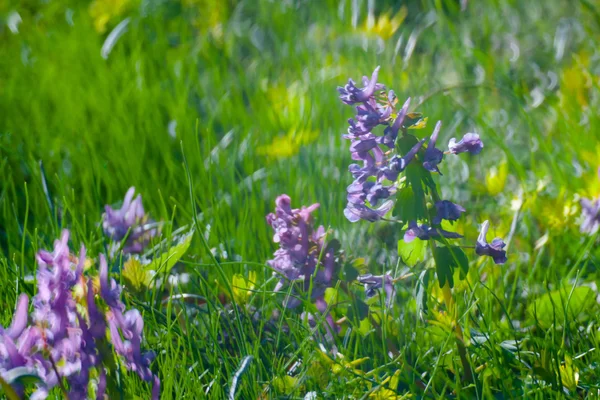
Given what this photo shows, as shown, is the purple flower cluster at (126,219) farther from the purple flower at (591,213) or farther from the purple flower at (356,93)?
the purple flower at (591,213)

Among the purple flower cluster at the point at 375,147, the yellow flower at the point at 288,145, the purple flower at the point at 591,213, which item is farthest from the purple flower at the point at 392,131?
the yellow flower at the point at 288,145

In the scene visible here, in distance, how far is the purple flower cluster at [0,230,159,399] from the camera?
A: 926mm

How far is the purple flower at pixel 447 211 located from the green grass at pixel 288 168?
0.46 ft

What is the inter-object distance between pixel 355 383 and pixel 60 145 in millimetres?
1495

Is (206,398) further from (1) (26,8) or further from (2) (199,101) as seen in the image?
(1) (26,8)

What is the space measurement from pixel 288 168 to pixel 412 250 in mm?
901

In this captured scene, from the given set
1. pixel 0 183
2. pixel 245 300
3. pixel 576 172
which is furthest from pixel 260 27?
pixel 245 300

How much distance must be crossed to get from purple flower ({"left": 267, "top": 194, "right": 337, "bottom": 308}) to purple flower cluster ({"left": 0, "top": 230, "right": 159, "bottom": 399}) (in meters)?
0.28

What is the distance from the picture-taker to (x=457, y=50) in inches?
87.9

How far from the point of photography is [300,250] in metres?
1.18

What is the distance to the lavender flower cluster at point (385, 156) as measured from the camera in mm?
1032

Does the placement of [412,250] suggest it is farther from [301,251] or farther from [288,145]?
[288,145]

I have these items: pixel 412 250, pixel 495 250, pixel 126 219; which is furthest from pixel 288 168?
pixel 495 250

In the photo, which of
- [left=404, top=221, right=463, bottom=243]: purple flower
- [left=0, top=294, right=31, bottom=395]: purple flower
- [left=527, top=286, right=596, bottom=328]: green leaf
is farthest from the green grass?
[left=0, top=294, right=31, bottom=395]: purple flower
